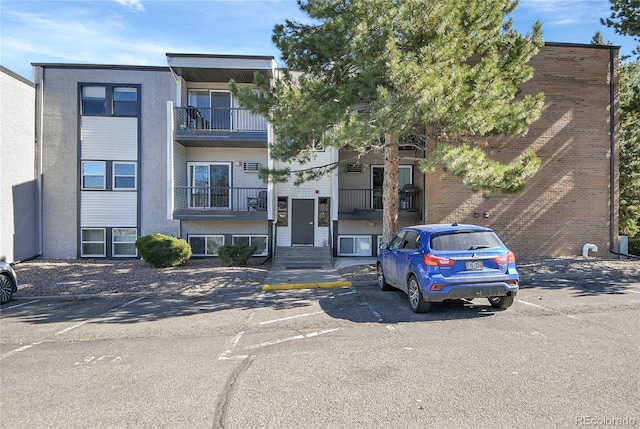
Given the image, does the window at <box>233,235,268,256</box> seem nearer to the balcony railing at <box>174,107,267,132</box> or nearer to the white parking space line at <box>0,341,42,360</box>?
the balcony railing at <box>174,107,267,132</box>

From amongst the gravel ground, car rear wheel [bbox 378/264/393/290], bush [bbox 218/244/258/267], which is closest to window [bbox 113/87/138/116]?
the gravel ground

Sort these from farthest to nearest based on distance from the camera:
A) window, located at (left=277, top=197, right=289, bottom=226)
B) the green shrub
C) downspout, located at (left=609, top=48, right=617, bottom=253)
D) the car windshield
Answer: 1. the green shrub
2. window, located at (left=277, top=197, right=289, bottom=226)
3. downspout, located at (left=609, top=48, right=617, bottom=253)
4. the car windshield

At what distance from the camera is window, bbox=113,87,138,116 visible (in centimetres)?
1570

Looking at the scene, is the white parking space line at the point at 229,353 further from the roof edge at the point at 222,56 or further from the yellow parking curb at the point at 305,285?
the roof edge at the point at 222,56

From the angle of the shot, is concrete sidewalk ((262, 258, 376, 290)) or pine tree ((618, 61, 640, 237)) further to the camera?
pine tree ((618, 61, 640, 237))

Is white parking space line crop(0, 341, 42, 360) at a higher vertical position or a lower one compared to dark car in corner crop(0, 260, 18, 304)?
lower

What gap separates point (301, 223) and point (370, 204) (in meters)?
3.12

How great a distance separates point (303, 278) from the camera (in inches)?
434

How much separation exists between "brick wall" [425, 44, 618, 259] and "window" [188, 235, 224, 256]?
342 inches

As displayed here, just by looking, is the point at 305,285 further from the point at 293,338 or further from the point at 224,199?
the point at 224,199

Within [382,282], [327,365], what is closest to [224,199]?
[382,282]

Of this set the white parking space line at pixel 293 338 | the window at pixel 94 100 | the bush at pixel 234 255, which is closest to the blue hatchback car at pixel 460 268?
the white parking space line at pixel 293 338

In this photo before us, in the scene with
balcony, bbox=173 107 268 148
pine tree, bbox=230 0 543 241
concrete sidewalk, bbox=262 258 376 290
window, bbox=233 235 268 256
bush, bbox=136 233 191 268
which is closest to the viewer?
pine tree, bbox=230 0 543 241

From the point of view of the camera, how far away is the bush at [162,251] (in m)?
12.9
